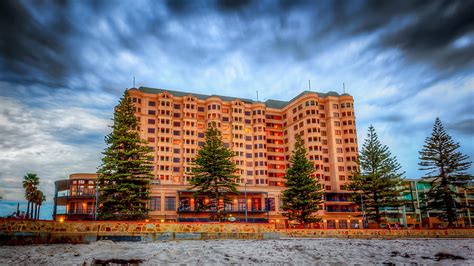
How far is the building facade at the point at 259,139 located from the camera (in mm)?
89375

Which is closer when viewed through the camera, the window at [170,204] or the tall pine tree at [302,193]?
the tall pine tree at [302,193]

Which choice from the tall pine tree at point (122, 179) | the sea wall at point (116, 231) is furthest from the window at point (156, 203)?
the sea wall at point (116, 231)

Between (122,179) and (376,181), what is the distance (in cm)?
3969

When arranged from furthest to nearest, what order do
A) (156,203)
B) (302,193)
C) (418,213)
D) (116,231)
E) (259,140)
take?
(259,140), (418,213), (156,203), (302,193), (116,231)

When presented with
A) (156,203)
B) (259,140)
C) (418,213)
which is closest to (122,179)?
(156,203)

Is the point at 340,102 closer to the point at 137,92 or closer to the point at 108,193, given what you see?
the point at 137,92

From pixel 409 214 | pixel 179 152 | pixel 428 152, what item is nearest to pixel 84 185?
pixel 179 152

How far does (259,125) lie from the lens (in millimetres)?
105000

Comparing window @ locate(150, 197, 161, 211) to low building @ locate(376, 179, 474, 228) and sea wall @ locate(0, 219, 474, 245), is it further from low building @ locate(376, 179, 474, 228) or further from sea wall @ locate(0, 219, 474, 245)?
low building @ locate(376, 179, 474, 228)

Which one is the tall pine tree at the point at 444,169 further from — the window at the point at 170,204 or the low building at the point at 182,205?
the window at the point at 170,204

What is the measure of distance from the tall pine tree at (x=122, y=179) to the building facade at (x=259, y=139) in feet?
130

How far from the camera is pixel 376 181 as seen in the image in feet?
192

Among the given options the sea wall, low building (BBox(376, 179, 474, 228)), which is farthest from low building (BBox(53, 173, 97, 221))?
low building (BBox(376, 179, 474, 228))

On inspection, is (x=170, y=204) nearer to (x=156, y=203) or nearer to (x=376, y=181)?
(x=156, y=203)
